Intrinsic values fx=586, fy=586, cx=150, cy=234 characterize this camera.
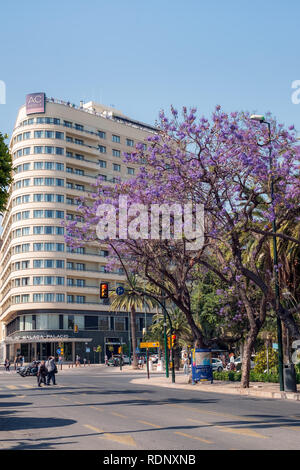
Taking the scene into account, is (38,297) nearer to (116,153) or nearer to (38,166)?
(38,166)

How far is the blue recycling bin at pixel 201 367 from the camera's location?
105ft

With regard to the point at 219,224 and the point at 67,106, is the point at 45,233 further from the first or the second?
the point at 219,224

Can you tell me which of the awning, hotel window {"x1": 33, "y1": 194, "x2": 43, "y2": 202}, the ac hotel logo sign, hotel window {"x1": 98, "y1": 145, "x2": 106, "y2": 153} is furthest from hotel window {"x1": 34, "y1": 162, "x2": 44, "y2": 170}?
the awning

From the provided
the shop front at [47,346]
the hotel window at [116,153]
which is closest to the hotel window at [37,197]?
the hotel window at [116,153]

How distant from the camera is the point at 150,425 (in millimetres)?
13539

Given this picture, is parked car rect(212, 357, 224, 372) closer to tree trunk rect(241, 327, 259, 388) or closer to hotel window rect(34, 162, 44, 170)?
tree trunk rect(241, 327, 259, 388)

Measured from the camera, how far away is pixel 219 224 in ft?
91.4

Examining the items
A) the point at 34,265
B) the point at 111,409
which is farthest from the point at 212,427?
the point at 34,265

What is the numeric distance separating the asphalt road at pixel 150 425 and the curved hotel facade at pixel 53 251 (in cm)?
6359

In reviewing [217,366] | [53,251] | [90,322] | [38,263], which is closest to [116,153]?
[53,251]

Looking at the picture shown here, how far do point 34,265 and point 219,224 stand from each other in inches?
2375

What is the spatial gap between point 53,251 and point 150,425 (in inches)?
2873

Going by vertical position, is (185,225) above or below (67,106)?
below

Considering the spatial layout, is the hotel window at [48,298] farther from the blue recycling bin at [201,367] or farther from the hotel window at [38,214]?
the blue recycling bin at [201,367]
